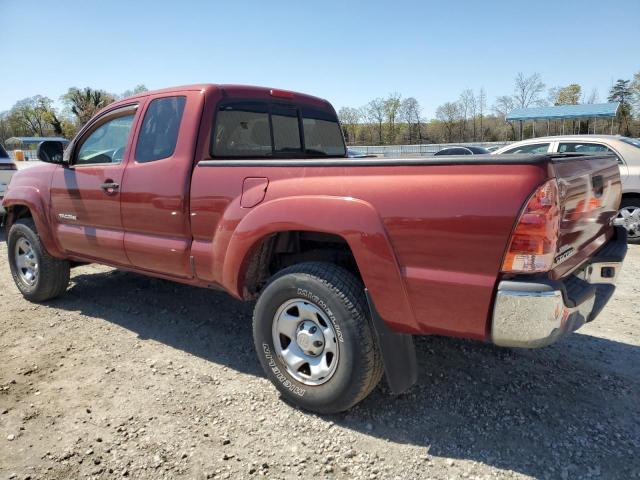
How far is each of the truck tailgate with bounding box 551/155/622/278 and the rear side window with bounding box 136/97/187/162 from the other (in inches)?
99.7

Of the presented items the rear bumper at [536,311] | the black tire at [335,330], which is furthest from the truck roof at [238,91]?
the rear bumper at [536,311]

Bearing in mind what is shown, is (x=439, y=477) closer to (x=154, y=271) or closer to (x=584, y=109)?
(x=154, y=271)

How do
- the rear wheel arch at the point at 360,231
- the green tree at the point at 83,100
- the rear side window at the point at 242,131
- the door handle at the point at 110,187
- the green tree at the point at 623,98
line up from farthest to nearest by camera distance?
1. the green tree at the point at 83,100
2. the green tree at the point at 623,98
3. the door handle at the point at 110,187
4. the rear side window at the point at 242,131
5. the rear wheel arch at the point at 360,231

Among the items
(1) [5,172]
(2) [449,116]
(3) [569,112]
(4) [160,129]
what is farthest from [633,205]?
(2) [449,116]

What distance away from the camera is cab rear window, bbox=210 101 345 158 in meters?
3.54

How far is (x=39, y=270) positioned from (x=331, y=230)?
3666 millimetres

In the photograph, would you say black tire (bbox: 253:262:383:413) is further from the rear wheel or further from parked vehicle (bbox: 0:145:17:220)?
parked vehicle (bbox: 0:145:17:220)

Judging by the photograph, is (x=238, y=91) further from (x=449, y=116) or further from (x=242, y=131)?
(x=449, y=116)

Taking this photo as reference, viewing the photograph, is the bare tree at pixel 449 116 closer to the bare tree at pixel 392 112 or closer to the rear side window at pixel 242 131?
the bare tree at pixel 392 112

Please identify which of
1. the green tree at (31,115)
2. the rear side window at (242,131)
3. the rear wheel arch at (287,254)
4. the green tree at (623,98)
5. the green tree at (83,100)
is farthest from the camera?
the green tree at (31,115)

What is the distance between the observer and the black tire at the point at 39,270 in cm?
479

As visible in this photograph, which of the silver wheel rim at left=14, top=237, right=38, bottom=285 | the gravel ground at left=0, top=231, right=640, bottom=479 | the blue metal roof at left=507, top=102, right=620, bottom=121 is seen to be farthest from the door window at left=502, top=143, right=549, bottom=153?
the blue metal roof at left=507, top=102, right=620, bottom=121

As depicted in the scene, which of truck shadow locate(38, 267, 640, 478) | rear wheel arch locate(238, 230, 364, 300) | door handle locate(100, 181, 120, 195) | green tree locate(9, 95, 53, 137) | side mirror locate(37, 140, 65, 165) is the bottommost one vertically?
truck shadow locate(38, 267, 640, 478)

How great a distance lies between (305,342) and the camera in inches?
110
